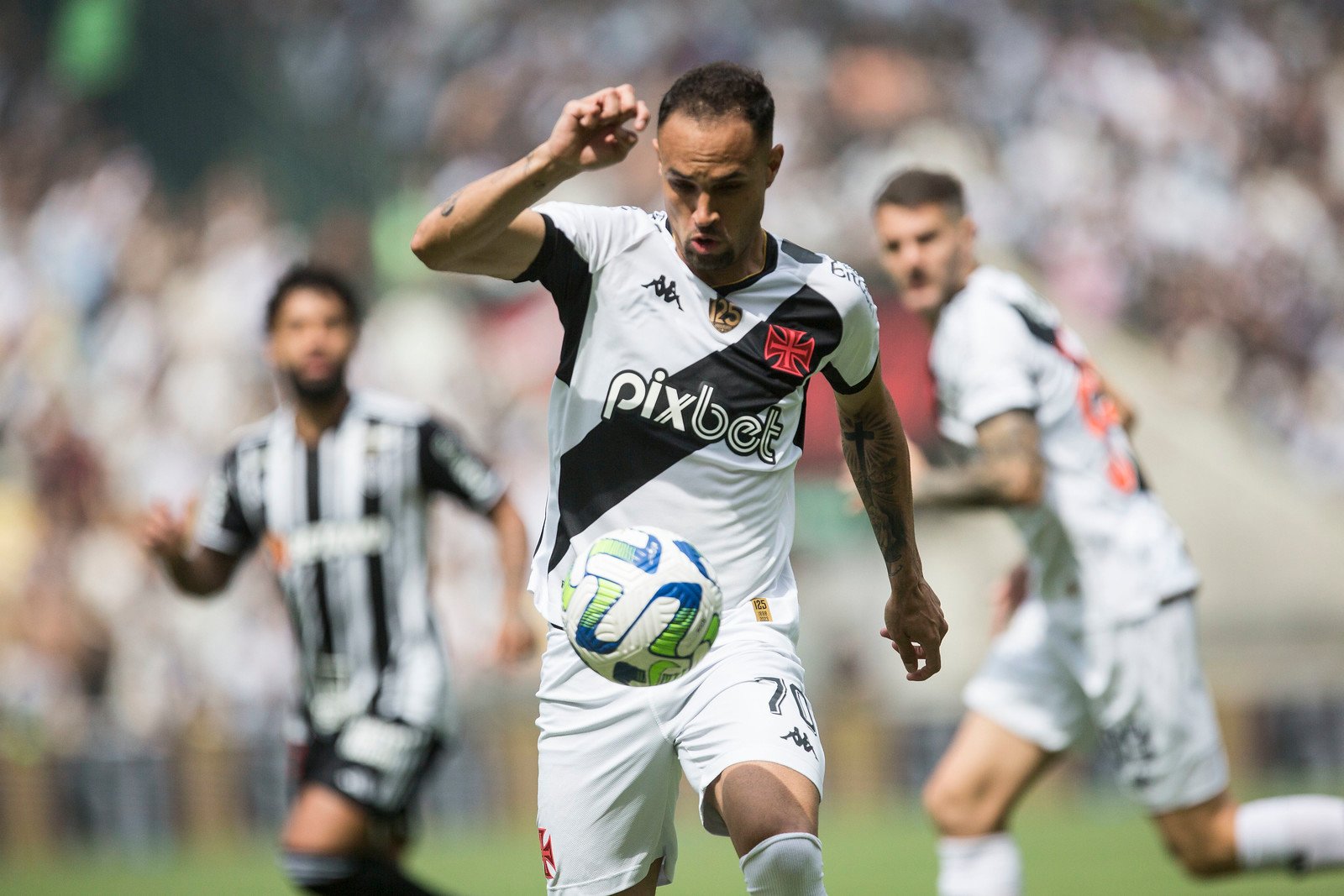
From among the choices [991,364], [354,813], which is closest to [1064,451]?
[991,364]

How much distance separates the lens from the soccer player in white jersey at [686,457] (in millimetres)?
3637

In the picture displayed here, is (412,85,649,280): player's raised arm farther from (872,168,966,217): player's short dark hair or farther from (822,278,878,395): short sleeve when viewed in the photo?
(872,168,966,217): player's short dark hair

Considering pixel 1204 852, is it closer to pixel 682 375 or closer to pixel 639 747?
pixel 639 747

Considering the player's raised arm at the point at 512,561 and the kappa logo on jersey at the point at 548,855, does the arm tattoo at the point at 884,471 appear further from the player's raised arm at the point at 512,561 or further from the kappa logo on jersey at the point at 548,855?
the player's raised arm at the point at 512,561

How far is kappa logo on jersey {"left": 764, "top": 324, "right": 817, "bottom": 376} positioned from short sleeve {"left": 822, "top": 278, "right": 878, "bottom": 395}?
8cm

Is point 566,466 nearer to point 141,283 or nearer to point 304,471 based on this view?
point 304,471

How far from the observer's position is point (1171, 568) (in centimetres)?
523

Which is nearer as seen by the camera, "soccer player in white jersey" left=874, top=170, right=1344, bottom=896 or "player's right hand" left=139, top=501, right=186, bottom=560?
"soccer player in white jersey" left=874, top=170, right=1344, bottom=896

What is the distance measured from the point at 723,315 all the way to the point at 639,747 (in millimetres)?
1109

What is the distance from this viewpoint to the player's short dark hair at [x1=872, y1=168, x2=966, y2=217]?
5508mm

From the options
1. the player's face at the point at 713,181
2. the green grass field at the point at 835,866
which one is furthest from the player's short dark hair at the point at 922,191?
the green grass field at the point at 835,866

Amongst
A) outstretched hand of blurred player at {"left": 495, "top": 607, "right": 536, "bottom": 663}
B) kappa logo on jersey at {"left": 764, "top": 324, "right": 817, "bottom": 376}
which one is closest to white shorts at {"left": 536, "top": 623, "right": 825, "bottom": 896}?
kappa logo on jersey at {"left": 764, "top": 324, "right": 817, "bottom": 376}

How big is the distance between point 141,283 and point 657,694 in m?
14.5

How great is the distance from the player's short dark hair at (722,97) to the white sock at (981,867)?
2.81m
